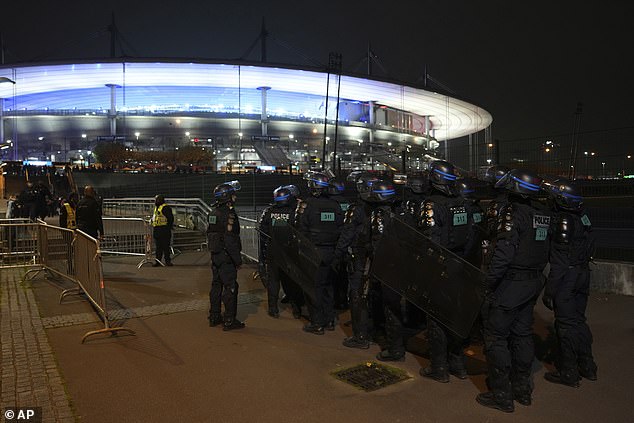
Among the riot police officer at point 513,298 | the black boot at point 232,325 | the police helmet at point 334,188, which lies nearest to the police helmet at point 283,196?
the police helmet at point 334,188

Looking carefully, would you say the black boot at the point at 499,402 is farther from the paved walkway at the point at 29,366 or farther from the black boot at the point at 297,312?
the black boot at the point at 297,312

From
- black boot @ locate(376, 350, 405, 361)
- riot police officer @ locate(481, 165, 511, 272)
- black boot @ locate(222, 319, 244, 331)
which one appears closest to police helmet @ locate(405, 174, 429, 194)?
riot police officer @ locate(481, 165, 511, 272)

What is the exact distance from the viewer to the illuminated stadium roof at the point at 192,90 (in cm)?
5862

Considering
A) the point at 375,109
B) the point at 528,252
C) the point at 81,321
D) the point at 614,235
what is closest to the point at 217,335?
the point at 81,321

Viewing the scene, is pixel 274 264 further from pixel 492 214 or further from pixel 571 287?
pixel 571 287

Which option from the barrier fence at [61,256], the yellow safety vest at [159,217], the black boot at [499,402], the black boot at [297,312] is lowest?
the black boot at [297,312]

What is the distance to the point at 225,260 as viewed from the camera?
265 inches

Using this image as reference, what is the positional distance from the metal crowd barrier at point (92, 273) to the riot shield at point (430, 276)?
141 inches

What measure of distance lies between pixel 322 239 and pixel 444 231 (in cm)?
204

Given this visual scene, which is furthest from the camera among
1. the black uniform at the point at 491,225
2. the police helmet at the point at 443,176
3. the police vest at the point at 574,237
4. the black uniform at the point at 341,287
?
the black uniform at the point at 341,287

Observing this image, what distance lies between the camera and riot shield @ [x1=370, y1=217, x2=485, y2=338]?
4543mm

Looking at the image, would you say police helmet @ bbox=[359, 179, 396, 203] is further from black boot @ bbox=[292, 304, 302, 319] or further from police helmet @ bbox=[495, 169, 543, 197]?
black boot @ bbox=[292, 304, 302, 319]

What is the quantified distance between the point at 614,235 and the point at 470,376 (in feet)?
23.0

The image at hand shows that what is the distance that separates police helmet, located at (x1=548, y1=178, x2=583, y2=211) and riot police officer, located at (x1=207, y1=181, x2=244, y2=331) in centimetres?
394
